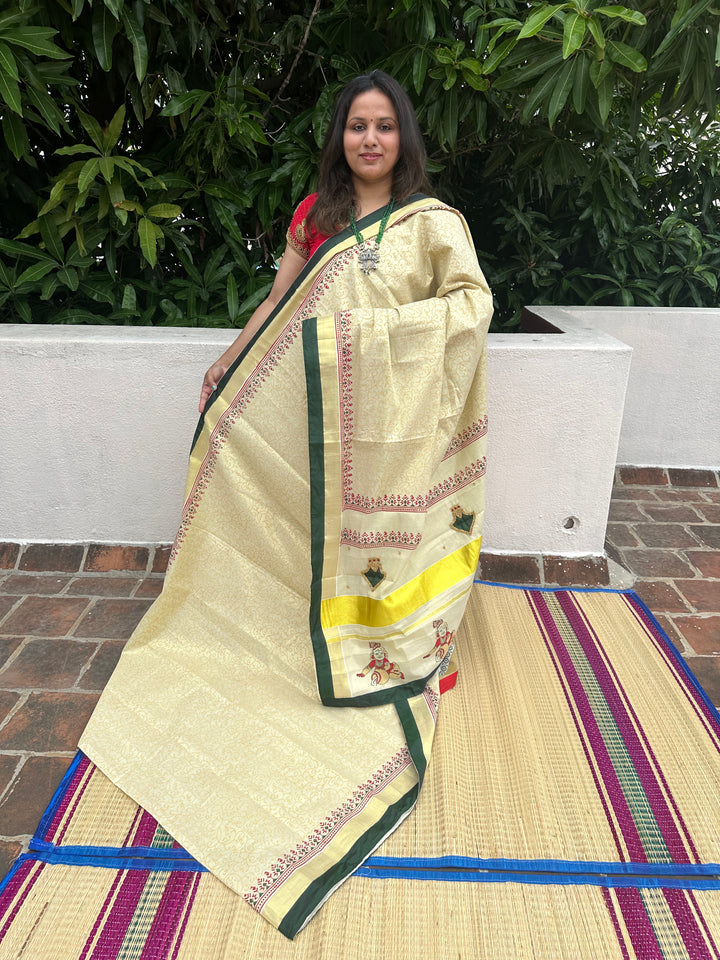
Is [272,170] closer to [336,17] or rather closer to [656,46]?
[336,17]

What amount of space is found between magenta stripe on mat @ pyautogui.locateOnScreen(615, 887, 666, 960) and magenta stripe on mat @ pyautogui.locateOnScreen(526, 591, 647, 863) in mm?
82

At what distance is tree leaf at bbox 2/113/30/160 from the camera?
2.20m

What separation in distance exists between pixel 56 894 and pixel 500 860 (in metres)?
0.83

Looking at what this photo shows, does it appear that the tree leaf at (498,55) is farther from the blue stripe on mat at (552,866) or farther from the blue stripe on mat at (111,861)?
the blue stripe on mat at (111,861)

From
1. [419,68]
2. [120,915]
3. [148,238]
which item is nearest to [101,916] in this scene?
[120,915]

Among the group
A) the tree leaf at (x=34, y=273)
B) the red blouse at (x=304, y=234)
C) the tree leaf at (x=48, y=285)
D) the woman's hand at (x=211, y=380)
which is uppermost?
the red blouse at (x=304, y=234)

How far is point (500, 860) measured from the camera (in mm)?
1390

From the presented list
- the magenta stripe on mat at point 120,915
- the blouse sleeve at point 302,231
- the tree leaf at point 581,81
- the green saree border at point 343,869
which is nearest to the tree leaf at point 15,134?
the blouse sleeve at point 302,231

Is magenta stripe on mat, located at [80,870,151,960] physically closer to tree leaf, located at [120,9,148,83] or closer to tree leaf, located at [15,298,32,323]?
tree leaf, located at [15,298,32,323]

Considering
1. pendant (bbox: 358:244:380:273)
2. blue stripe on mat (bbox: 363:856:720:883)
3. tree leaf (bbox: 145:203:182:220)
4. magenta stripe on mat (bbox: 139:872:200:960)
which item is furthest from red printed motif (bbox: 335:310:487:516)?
Answer: tree leaf (bbox: 145:203:182:220)

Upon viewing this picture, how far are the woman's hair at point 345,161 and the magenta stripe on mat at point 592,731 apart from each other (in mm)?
1259

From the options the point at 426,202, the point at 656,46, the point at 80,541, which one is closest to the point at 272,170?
the point at 426,202

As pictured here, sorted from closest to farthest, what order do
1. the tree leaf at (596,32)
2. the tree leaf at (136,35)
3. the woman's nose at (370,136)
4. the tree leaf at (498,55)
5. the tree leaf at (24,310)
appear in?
1. the woman's nose at (370,136)
2. the tree leaf at (596,32)
3. the tree leaf at (498,55)
4. the tree leaf at (136,35)
5. the tree leaf at (24,310)

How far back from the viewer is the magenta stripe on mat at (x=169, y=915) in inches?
48.4
